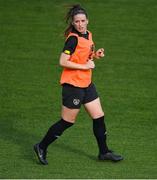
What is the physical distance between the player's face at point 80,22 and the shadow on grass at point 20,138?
5.14 ft

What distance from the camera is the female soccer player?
8.91 meters

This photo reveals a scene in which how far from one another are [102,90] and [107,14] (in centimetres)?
340

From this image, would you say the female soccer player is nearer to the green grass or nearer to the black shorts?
the black shorts

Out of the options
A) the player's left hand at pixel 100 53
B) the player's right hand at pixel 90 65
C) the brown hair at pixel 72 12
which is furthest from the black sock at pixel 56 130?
the brown hair at pixel 72 12

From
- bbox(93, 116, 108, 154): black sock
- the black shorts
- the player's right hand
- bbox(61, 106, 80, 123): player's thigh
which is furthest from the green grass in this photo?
the player's right hand

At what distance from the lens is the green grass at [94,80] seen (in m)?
9.23

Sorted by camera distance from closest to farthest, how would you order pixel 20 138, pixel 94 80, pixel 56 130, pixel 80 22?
pixel 80 22
pixel 56 130
pixel 20 138
pixel 94 80

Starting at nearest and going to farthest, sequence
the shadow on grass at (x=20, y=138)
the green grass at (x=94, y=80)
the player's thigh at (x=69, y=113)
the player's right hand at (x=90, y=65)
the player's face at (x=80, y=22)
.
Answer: the player's face at (x=80, y=22), the player's right hand at (x=90, y=65), the player's thigh at (x=69, y=113), the green grass at (x=94, y=80), the shadow on grass at (x=20, y=138)

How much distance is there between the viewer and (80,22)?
29.1ft

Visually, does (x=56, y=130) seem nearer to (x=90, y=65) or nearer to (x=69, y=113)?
(x=69, y=113)

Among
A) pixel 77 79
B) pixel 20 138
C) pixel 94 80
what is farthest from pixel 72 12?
pixel 94 80

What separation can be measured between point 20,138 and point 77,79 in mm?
1562

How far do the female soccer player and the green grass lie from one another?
0.29 m

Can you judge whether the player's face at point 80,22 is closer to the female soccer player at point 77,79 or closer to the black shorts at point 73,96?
the female soccer player at point 77,79
